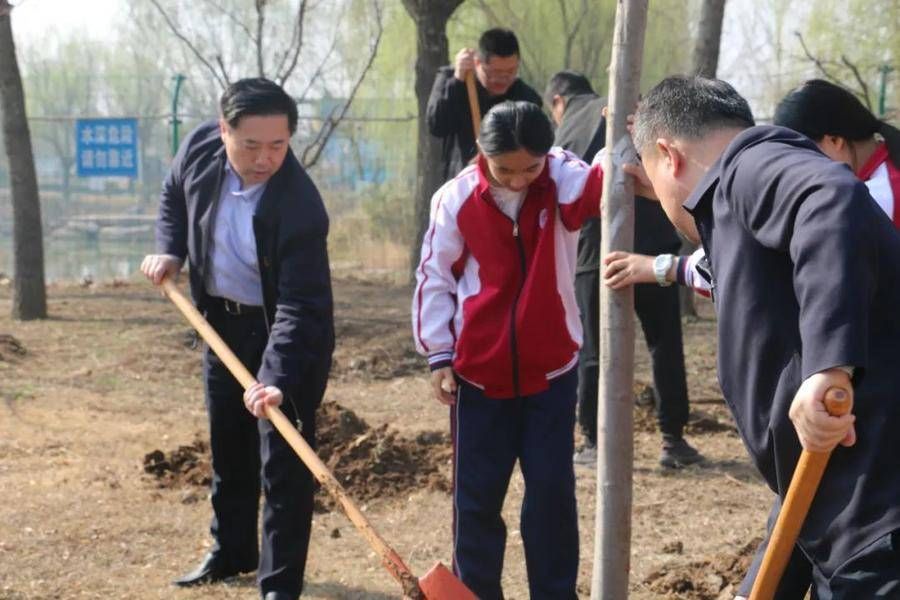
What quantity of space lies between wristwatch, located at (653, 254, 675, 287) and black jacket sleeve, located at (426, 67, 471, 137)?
10.9 ft

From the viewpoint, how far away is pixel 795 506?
234 cm

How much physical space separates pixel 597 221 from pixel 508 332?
2441 mm

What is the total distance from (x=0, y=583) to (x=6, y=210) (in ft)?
57.2

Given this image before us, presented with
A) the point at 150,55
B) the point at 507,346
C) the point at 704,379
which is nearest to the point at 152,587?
the point at 507,346

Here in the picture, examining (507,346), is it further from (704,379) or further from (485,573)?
(704,379)

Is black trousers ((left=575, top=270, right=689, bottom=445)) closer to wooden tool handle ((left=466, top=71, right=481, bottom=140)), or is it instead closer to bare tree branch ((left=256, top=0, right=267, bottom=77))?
wooden tool handle ((left=466, top=71, right=481, bottom=140))

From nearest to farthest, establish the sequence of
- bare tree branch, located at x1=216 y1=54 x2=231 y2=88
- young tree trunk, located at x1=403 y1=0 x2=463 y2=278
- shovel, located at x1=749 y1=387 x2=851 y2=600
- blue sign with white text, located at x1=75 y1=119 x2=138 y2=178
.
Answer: shovel, located at x1=749 y1=387 x2=851 y2=600
young tree trunk, located at x1=403 y1=0 x2=463 y2=278
bare tree branch, located at x1=216 y1=54 x2=231 y2=88
blue sign with white text, located at x1=75 y1=119 x2=138 y2=178

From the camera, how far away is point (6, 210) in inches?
835

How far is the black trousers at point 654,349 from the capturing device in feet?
20.8

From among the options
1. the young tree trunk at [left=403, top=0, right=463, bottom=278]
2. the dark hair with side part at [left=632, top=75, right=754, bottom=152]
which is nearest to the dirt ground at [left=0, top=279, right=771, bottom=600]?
the dark hair with side part at [left=632, top=75, right=754, bottom=152]

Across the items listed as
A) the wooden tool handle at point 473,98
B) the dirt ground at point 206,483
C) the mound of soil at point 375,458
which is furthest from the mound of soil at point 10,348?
the wooden tool handle at point 473,98

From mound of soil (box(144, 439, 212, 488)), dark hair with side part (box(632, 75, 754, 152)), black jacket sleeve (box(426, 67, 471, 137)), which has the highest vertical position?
dark hair with side part (box(632, 75, 754, 152))

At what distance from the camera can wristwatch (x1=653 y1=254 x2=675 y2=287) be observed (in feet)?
11.1

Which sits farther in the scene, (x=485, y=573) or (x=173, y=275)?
(x=173, y=275)
